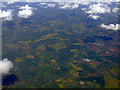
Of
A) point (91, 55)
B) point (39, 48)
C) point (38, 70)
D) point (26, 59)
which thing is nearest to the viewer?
point (38, 70)

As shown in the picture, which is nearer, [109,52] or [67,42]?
[109,52]

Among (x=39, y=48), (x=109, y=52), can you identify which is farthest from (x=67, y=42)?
(x=109, y=52)

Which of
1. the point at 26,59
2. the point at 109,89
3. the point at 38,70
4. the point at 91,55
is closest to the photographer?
the point at 109,89

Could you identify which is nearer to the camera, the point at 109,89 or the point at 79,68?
the point at 109,89

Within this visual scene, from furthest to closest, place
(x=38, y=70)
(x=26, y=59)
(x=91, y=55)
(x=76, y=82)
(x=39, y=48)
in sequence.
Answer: (x=39, y=48)
(x=91, y=55)
(x=26, y=59)
(x=38, y=70)
(x=76, y=82)

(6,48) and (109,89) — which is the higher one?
(6,48)

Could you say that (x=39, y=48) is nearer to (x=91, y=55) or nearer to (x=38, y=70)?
(x=38, y=70)

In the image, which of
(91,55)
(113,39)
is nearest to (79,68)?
(91,55)

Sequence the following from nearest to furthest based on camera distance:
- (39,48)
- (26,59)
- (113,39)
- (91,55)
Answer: (26,59)
(91,55)
(39,48)
(113,39)

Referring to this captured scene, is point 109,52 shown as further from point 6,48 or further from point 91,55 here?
point 6,48
